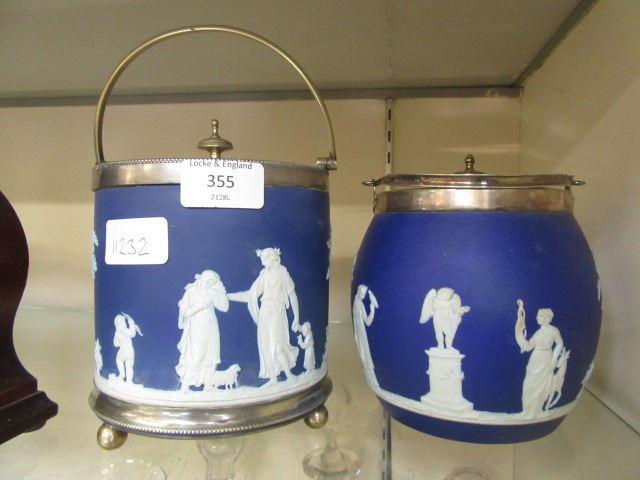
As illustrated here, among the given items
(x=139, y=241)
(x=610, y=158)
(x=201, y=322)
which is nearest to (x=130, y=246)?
(x=139, y=241)

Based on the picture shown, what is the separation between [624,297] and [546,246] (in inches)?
6.9

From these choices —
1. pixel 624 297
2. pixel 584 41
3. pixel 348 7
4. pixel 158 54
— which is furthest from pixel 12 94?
pixel 624 297

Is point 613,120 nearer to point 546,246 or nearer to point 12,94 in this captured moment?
point 546,246

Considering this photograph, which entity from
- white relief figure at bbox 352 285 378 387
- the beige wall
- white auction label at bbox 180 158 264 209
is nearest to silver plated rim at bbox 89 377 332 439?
white relief figure at bbox 352 285 378 387

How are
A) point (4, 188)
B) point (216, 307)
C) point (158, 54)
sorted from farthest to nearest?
point (4, 188) → point (158, 54) → point (216, 307)

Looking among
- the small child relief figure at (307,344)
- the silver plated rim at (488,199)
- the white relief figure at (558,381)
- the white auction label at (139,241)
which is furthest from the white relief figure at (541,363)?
the white auction label at (139,241)

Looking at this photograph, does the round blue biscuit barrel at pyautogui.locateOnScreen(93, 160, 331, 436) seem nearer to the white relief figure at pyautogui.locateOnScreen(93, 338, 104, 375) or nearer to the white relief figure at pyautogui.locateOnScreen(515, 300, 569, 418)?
the white relief figure at pyautogui.locateOnScreen(93, 338, 104, 375)

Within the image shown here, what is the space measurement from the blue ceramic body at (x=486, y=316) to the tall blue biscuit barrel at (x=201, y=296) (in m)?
0.12

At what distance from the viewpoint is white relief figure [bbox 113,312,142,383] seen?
2.10 feet

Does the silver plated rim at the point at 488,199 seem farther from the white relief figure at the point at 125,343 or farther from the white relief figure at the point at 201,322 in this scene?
the white relief figure at the point at 125,343

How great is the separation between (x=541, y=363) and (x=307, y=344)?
0.27m

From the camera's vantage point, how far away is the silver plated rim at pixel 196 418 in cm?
62

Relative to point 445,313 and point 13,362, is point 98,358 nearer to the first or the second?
point 13,362

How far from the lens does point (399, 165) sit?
113 centimetres
